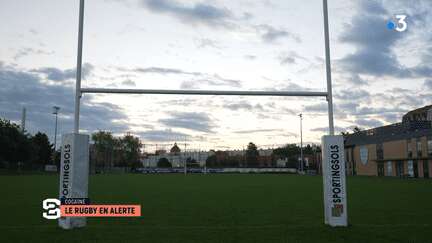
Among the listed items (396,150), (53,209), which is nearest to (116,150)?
(396,150)

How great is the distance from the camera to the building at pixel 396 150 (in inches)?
1887

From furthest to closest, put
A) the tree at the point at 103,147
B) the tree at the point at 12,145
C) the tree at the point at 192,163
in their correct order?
the tree at the point at 103,147 → the tree at the point at 192,163 → the tree at the point at 12,145

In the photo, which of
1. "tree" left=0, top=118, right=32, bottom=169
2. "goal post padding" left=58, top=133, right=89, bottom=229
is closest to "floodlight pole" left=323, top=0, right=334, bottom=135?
"goal post padding" left=58, top=133, right=89, bottom=229

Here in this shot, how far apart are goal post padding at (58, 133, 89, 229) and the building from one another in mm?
45573

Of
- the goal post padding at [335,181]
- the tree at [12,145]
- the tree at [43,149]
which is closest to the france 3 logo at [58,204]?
the goal post padding at [335,181]

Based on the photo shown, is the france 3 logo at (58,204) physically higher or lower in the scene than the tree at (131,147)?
lower

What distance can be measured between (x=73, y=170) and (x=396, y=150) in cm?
5184

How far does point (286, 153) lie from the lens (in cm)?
10506

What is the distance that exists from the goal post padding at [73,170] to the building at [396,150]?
4557 cm

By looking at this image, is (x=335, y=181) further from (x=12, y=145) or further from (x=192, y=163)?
(x=192, y=163)

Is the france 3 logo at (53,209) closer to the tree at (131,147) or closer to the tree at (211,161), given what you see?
the tree at (211,161)

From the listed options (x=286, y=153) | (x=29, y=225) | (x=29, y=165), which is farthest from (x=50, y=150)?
(x=29, y=225)

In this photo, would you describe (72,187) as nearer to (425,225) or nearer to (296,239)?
(296,239)

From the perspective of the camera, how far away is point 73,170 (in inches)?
339
